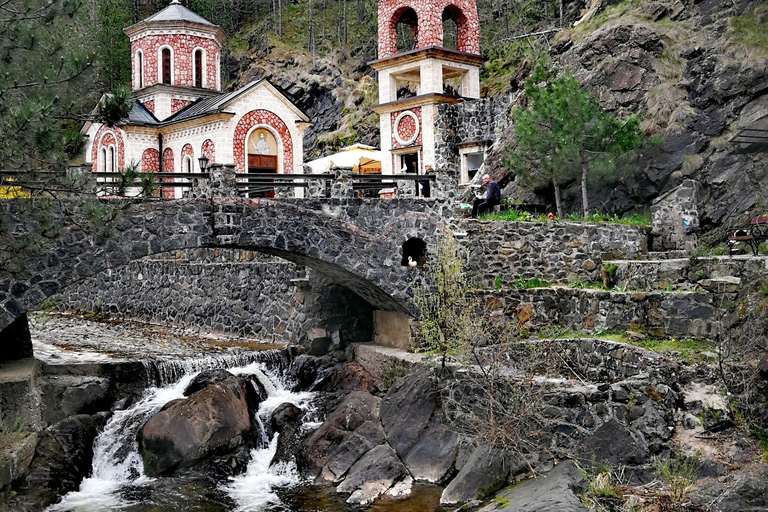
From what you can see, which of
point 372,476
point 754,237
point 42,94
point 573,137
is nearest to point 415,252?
point 573,137

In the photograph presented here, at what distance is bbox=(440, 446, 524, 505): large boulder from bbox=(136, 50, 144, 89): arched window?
25431mm

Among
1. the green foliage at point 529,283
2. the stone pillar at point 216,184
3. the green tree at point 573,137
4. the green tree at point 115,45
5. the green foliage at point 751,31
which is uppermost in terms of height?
the green tree at point 115,45

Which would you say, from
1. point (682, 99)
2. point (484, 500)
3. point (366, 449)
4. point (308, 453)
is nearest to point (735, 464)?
point (484, 500)

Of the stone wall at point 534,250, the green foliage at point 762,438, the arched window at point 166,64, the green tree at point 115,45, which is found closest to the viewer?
the green foliage at point 762,438

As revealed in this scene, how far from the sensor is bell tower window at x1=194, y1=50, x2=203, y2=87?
110ft

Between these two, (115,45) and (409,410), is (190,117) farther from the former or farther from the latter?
(115,45)

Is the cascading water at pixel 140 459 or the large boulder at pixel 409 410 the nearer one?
the cascading water at pixel 140 459

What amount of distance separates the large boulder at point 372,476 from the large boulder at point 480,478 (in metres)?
1.21

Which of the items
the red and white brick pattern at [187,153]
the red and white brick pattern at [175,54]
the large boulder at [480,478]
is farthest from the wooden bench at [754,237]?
the red and white brick pattern at [175,54]

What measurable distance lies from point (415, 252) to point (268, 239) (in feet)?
13.0

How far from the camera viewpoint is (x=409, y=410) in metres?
15.2

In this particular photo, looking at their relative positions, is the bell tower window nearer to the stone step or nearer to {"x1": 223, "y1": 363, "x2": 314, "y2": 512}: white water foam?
{"x1": 223, "y1": 363, "x2": 314, "y2": 512}: white water foam

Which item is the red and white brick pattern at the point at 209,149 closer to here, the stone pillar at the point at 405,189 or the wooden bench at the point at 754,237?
the stone pillar at the point at 405,189

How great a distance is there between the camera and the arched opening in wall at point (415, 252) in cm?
1850
